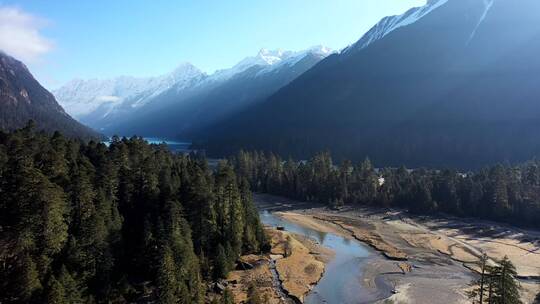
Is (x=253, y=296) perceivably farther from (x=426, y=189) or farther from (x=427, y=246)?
(x=426, y=189)

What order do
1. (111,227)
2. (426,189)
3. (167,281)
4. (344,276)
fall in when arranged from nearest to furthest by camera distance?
(167,281), (111,227), (344,276), (426,189)

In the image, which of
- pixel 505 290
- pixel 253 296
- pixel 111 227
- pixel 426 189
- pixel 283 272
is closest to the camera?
pixel 505 290

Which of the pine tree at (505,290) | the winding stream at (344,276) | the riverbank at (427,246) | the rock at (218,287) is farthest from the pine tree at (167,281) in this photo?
the pine tree at (505,290)

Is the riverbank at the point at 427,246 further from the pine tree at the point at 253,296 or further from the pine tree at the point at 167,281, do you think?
A: the pine tree at the point at 167,281

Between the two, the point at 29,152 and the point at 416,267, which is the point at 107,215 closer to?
the point at 29,152

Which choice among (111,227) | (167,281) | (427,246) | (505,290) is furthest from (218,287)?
(427,246)

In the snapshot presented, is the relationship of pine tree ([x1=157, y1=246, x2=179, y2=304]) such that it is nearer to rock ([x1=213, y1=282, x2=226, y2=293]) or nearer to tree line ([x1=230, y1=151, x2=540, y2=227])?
rock ([x1=213, y1=282, x2=226, y2=293])
